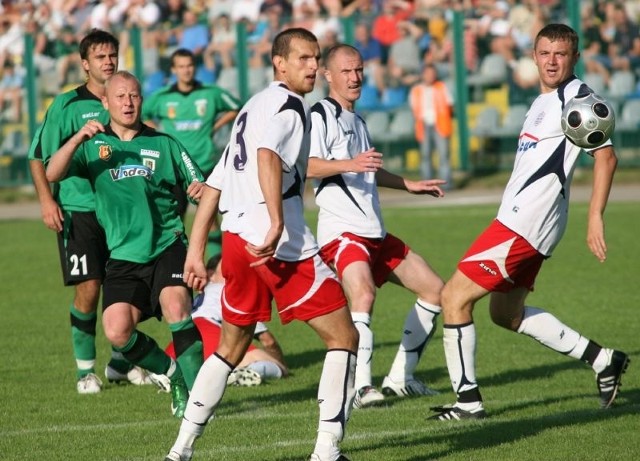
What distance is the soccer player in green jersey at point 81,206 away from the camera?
28.2 ft

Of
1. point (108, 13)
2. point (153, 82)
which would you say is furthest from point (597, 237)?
point (108, 13)

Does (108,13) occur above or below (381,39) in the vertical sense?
above

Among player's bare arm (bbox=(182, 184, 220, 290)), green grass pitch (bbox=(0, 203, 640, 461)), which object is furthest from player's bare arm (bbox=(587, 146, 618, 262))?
player's bare arm (bbox=(182, 184, 220, 290))

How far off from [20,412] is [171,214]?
156 cm

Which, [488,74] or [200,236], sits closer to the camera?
[200,236]

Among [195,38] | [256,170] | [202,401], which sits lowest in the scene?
[195,38]

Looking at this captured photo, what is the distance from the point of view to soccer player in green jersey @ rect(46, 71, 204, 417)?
777 cm

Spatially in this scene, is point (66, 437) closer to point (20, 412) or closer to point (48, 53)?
point (20, 412)

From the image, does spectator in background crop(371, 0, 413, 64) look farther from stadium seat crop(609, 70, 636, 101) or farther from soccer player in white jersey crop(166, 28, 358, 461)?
soccer player in white jersey crop(166, 28, 358, 461)

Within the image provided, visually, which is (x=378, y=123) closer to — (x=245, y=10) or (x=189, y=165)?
(x=245, y=10)

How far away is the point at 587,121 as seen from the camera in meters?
6.93

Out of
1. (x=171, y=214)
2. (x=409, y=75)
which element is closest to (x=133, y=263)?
(x=171, y=214)

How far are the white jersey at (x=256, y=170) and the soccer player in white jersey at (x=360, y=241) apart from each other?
215 centimetres

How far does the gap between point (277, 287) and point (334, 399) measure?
1.94ft
